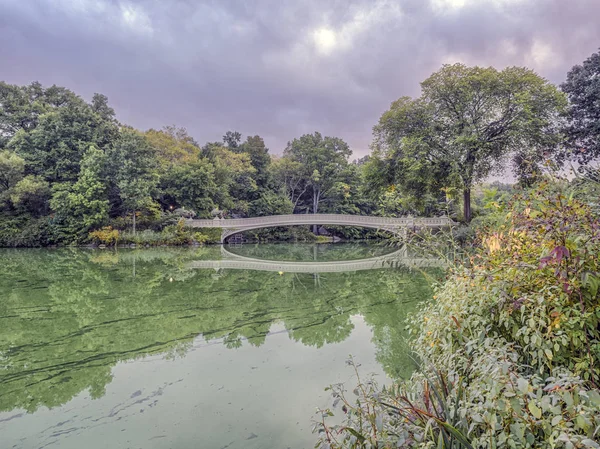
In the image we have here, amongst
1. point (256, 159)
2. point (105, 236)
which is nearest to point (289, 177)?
point (256, 159)

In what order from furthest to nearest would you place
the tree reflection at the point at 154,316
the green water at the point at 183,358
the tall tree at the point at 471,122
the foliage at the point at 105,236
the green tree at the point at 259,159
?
1. the green tree at the point at 259,159
2. the foliage at the point at 105,236
3. the tall tree at the point at 471,122
4. the tree reflection at the point at 154,316
5. the green water at the point at 183,358

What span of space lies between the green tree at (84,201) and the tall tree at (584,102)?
20.6m

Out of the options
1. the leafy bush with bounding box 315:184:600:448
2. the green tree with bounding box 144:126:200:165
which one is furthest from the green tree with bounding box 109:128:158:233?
the leafy bush with bounding box 315:184:600:448

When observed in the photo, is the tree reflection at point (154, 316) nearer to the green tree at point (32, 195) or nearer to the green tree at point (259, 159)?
the green tree at point (32, 195)

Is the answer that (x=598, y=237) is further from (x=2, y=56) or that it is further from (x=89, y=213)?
(x=2, y=56)

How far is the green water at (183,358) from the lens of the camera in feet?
7.75

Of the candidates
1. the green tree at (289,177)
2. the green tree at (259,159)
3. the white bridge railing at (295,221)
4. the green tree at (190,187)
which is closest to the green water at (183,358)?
the white bridge railing at (295,221)

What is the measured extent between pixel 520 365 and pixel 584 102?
1626 cm

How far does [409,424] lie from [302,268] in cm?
958

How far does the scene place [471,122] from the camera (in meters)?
14.4

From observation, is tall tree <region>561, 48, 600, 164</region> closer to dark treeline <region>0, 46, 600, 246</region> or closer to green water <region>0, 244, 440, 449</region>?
dark treeline <region>0, 46, 600, 246</region>

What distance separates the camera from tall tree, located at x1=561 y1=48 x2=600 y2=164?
12773mm

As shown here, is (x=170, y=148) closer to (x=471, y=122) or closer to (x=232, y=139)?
(x=232, y=139)

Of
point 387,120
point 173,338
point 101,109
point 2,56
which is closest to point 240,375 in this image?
point 173,338
